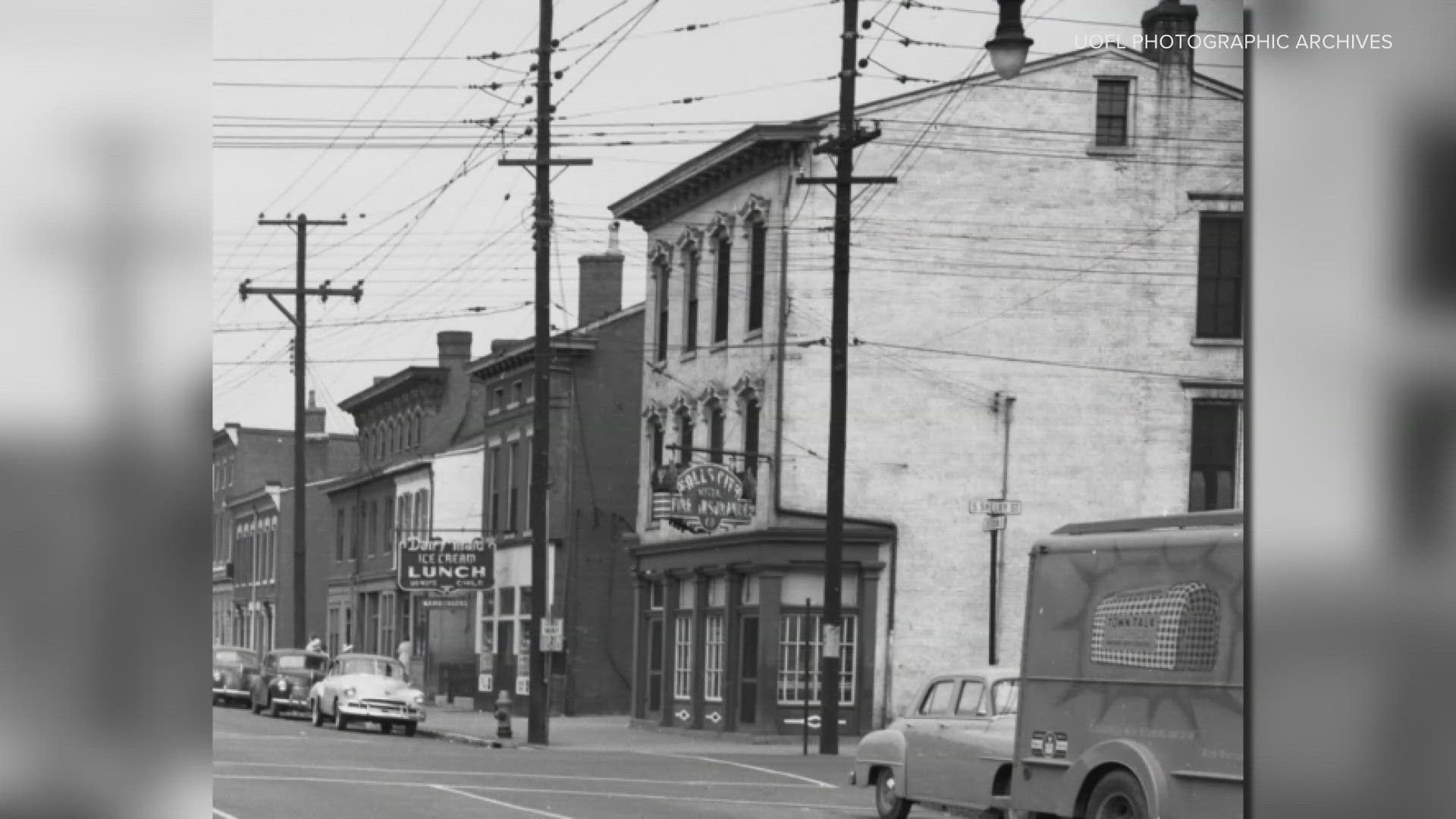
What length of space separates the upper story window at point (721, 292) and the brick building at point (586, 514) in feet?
28.0

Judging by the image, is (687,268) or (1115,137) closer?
(1115,137)

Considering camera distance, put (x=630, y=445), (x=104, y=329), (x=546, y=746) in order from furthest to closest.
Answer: (x=630, y=445), (x=546, y=746), (x=104, y=329)

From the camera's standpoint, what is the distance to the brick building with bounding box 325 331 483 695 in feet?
192

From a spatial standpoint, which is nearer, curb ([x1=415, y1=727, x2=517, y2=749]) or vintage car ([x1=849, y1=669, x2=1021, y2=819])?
vintage car ([x1=849, y1=669, x2=1021, y2=819])

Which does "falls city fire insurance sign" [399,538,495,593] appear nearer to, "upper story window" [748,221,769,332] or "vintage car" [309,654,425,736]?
"vintage car" [309,654,425,736]

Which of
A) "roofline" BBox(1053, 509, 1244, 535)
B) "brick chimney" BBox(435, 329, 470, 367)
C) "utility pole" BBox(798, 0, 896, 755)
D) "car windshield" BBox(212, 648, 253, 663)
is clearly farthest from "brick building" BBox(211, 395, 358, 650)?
"roofline" BBox(1053, 509, 1244, 535)

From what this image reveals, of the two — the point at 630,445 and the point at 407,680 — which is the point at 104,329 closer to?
the point at 407,680

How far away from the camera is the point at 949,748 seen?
19.1 m

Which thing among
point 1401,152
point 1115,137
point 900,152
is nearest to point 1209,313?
point 1115,137

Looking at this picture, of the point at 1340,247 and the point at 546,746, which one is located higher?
the point at 1340,247

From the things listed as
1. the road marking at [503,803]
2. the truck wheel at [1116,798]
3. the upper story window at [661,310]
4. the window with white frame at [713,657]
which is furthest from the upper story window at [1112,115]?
the truck wheel at [1116,798]

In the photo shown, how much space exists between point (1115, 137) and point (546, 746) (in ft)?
48.1

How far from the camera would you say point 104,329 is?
4531mm

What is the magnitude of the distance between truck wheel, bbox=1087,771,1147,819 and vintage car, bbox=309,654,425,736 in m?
25.5
